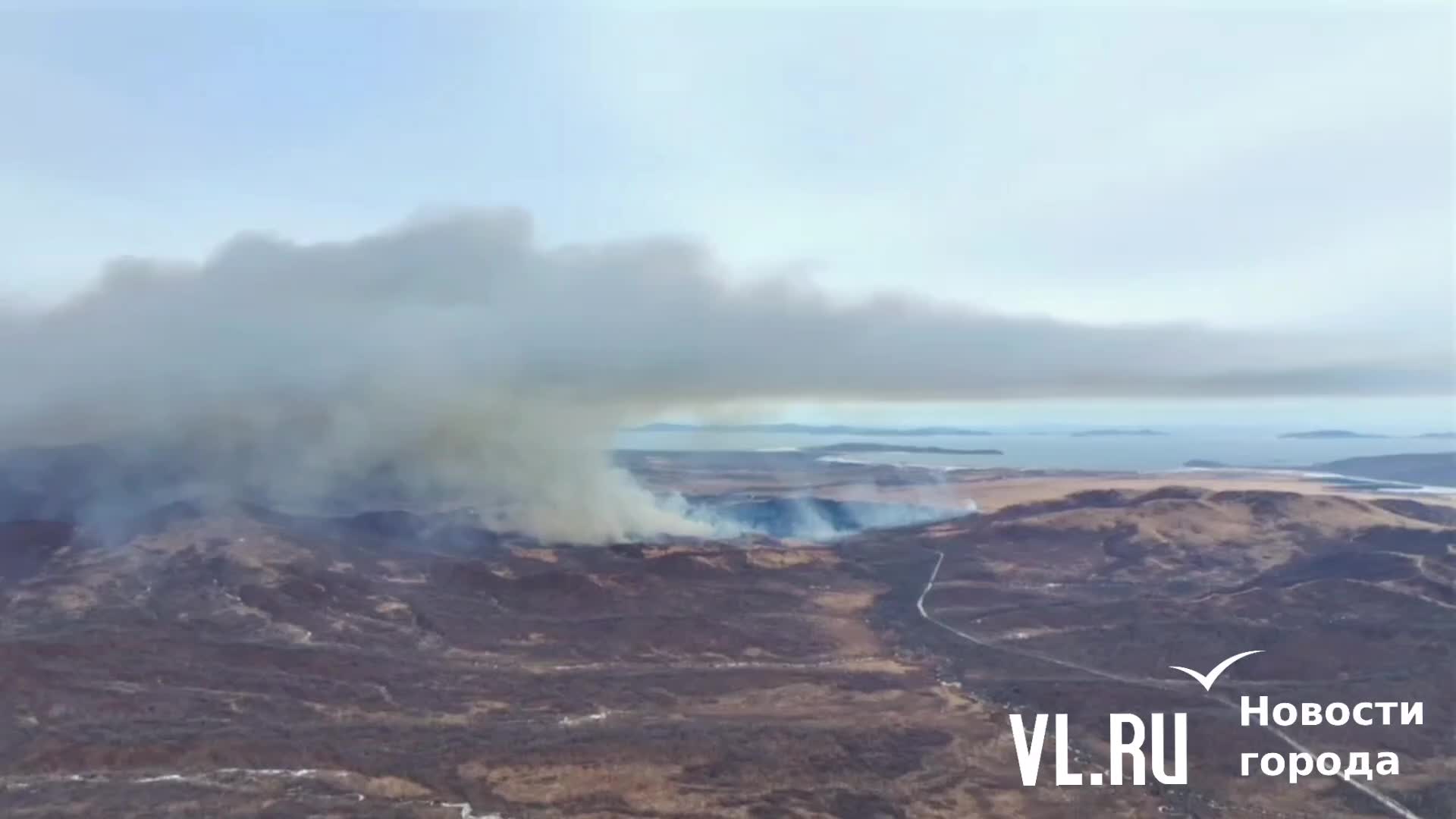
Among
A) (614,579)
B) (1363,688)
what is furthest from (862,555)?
(1363,688)

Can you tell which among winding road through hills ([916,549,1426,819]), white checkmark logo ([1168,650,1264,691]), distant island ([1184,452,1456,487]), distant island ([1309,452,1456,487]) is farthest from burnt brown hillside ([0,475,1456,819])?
distant island ([1184,452,1456,487])

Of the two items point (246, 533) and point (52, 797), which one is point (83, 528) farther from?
point (52, 797)

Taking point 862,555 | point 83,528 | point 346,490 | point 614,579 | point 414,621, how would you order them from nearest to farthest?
point 414,621
point 614,579
point 83,528
point 862,555
point 346,490

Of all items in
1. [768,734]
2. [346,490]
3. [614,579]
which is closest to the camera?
[768,734]

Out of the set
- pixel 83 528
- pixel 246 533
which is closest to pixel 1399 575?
pixel 246 533

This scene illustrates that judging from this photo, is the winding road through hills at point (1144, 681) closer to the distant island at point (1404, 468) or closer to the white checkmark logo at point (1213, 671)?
the white checkmark logo at point (1213, 671)

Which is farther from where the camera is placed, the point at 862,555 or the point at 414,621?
the point at 862,555

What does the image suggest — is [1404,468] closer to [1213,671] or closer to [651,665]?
[1213,671]

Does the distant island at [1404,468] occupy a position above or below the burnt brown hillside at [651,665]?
above

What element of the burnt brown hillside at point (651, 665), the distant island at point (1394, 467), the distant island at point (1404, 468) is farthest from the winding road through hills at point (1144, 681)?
the distant island at point (1404, 468)
